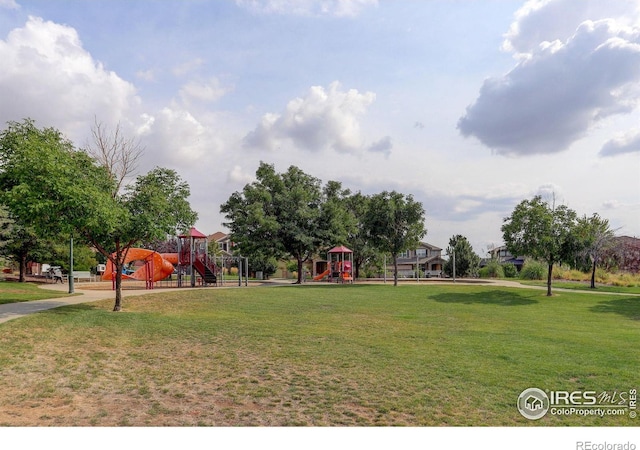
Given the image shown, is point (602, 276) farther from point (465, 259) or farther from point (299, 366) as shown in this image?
point (299, 366)

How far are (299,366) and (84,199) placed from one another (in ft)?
31.5

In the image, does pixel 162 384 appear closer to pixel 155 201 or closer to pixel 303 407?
pixel 303 407

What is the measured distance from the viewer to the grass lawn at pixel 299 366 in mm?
6082

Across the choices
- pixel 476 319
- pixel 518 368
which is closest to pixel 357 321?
pixel 476 319

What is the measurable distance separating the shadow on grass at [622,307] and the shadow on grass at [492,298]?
2981 mm

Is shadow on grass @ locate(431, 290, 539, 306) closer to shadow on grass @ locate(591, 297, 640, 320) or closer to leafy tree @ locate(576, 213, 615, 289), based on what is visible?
shadow on grass @ locate(591, 297, 640, 320)

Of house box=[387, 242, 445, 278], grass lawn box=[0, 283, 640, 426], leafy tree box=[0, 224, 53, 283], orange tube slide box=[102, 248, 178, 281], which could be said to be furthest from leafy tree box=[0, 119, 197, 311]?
house box=[387, 242, 445, 278]

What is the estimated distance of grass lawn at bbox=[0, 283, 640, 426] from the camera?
6.08 m

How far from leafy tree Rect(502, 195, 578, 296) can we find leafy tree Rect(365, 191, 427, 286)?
9.06 m

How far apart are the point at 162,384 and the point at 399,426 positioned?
4.00m

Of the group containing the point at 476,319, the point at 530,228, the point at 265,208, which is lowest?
the point at 476,319

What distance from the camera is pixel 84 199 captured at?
14.1 meters
